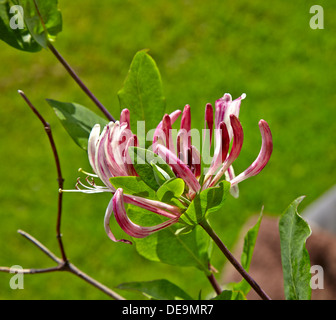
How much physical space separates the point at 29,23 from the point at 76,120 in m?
0.10

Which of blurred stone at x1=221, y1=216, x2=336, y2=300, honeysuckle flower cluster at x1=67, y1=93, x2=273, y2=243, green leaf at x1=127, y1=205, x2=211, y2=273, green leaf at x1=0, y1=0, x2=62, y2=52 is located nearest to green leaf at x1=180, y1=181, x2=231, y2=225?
honeysuckle flower cluster at x1=67, y1=93, x2=273, y2=243

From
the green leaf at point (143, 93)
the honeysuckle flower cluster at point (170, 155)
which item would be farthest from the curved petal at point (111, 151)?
the green leaf at point (143, 93)

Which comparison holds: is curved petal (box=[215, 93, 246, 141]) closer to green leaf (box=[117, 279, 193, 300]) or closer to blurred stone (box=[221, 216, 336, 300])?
green leaf (box=[117, 279, 193, 300])

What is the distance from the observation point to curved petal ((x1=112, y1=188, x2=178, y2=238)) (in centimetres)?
41

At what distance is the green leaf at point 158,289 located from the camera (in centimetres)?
58

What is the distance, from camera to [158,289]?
0.59 m

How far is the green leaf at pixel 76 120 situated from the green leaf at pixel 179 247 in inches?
4.3

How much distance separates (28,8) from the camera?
0.56 meters

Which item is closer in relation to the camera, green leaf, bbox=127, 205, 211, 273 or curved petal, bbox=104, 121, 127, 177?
curved petal, bbox=104, 121, 127, 177

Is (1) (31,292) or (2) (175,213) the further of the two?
(1) (31,292)

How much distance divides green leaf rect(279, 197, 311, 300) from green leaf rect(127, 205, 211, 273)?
0.30 ft
